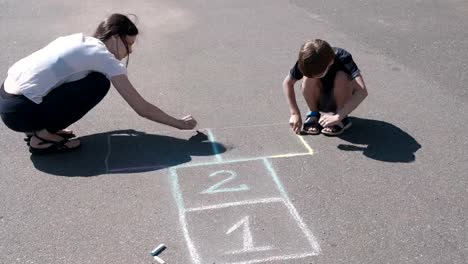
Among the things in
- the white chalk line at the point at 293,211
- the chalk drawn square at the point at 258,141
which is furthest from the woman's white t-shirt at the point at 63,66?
the white chalk line at the point at 293,211

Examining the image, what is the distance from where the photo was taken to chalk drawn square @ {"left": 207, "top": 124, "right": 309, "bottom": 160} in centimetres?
366

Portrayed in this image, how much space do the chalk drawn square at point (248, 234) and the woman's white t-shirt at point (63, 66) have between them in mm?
1222

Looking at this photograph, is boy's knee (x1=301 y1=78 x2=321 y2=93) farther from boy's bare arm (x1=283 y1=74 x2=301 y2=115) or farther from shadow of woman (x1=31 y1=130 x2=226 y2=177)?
shadow of woman (x1=31 y1=130 x2=226 y2=177)

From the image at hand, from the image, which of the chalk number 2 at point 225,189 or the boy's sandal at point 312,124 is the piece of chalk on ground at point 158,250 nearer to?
the chalk number 2 at point 225,189

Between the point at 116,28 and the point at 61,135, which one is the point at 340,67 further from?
the point at 61,135

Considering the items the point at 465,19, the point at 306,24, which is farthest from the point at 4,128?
the point at 465,19

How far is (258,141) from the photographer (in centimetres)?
383

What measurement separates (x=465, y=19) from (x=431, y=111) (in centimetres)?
377

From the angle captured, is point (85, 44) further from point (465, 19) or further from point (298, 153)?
point (465, 19)

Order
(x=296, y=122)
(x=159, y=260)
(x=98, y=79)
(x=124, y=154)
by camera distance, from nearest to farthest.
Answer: (x=159, y=260)
(x=98, y=79)
(x=124, y=154)
(x=296, y=122)

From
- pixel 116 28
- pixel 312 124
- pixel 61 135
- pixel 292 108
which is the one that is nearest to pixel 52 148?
pixel 61 135

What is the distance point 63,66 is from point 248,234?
1688mm

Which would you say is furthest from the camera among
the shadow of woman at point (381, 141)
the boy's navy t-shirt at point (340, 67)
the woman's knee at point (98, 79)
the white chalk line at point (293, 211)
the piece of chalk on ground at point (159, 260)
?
the boy's navy t-shirt at point (340, 67)

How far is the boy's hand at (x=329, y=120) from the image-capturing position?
3.80 metres
